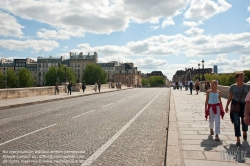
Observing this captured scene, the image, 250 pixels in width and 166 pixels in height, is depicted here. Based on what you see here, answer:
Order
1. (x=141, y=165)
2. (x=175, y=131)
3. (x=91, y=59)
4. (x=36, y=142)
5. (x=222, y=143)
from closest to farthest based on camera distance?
1. (x=141, y=165)
2. (x=222, y=143)
3. (x=36, y=142)
4. (x=175, y=131)
5. (x=91, y=59)

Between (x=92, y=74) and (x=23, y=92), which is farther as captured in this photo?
(x=92, y=74)

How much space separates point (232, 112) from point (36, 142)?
520 centimetres

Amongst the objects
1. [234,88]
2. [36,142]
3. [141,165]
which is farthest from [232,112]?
[36,142]

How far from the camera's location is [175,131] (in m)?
6.78

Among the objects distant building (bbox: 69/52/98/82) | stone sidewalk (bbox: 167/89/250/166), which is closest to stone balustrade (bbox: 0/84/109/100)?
stone sidewalk (bbox: 167/89/250/166)

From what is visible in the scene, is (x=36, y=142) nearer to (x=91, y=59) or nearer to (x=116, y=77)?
(x=91, y=59)

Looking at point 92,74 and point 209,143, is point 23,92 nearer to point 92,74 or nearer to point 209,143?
point 209,143

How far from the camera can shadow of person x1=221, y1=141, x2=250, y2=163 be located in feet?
14.5

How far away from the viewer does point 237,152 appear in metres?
4.81

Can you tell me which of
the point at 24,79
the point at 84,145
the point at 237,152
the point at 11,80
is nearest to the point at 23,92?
the point at 84,145

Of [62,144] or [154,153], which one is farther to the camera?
[62,144]

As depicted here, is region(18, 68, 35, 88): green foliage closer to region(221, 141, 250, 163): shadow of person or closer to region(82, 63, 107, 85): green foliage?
region(82, 63, 107, 85): green foliage

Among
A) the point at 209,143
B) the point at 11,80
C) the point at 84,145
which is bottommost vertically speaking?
the point at 84,145

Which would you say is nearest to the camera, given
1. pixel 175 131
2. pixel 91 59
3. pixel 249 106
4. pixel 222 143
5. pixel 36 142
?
pixel 249 106
